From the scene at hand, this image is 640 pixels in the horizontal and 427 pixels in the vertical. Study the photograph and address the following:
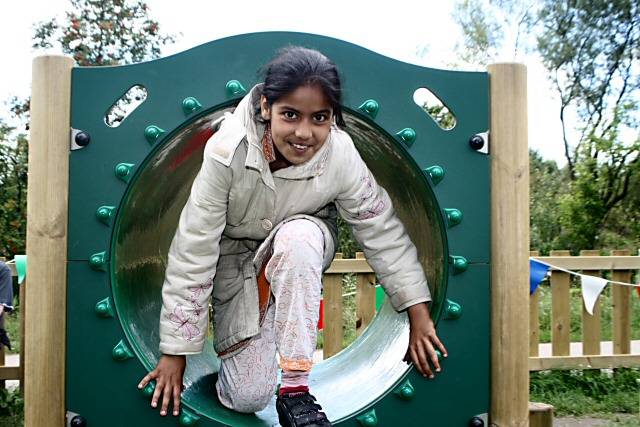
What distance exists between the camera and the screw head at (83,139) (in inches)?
76.1

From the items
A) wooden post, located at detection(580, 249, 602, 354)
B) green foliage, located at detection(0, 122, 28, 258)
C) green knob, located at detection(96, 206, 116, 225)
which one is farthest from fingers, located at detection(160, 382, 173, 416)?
green foliage, located at detection(0, 122, 28, 258)

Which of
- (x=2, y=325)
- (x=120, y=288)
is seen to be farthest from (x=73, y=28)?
(x=120, y=288)

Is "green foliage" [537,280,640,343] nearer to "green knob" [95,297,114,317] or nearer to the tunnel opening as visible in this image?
the tunnel opening

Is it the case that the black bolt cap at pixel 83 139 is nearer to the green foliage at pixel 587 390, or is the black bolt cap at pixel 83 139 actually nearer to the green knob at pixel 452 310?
the green knob at pixel 452 310

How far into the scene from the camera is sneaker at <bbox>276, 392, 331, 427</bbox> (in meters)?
1.63

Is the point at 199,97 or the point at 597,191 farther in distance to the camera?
the point at 597,191

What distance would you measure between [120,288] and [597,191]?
9080 millimetres

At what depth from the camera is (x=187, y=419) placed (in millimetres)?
1871

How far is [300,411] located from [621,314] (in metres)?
3.45

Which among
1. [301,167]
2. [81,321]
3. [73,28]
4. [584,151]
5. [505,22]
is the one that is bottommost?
[81,321]

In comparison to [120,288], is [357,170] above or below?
above

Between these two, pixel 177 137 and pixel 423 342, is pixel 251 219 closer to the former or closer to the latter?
pixel 177 137

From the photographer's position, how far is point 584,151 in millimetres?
10383

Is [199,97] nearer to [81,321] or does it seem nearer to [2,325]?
[81,321]
